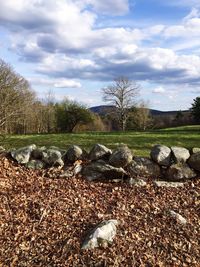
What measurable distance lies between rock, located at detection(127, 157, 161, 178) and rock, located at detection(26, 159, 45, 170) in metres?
1.74

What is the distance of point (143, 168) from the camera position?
7.74 metres

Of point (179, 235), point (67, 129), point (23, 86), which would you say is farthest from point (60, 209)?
point (67, 129)

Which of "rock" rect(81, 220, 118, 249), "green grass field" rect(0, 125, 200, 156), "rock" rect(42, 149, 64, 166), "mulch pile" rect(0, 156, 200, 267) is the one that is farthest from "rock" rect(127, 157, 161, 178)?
"rock" rect(81, 220, 118, 249)

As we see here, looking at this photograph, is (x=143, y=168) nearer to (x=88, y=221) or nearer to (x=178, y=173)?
(x=178, y=173)

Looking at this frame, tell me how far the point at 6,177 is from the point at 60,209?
155 cm

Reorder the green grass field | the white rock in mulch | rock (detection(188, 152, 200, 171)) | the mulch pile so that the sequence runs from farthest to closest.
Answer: the green grass field, rock (detection(188, 152, 200, 171)), the white rock in mulch, the mulch pile

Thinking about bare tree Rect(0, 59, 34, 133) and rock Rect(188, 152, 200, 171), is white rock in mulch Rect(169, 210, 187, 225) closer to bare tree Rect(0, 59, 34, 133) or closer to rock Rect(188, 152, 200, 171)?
rock Rect(188, 152, 200, 171)

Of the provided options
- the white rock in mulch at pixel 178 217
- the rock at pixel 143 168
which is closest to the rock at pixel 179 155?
the rock at pixel 143 168

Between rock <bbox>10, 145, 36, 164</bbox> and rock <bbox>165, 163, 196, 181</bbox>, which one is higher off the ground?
rock <bbox>10, 145, 36, 164</bbox>

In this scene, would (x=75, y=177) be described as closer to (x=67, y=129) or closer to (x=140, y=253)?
(x=140, y=253)

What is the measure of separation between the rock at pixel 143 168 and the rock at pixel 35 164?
5.71ft

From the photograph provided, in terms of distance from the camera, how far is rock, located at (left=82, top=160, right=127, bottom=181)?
759cm

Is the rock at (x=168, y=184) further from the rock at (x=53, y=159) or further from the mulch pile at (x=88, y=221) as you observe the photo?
the rock at (x=53, y=159)

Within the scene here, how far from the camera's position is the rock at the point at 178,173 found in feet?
24.9
